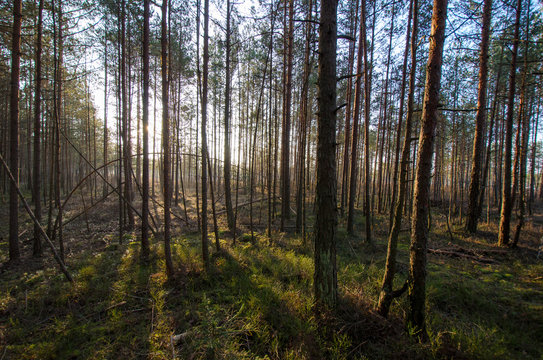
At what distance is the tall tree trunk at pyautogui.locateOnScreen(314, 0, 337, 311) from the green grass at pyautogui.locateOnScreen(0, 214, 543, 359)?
544 mm

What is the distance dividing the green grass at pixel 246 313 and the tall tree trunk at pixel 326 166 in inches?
21.4

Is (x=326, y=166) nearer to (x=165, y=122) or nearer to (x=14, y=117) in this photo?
(x=165, y=122)

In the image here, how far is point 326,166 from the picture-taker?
327cm

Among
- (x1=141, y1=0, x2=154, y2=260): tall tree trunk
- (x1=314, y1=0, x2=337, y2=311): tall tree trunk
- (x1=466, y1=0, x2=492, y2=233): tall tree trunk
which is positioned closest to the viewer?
(x1=314, y1=0, x2=337, y2=311): tall tree trunk

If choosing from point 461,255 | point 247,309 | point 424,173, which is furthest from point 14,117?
→ point 461,255

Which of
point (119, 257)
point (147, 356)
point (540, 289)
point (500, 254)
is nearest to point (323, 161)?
point (147, 356)

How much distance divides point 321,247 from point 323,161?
1.40 meters

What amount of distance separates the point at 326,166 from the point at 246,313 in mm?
2775

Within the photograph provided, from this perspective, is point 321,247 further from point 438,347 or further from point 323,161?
point 438,347

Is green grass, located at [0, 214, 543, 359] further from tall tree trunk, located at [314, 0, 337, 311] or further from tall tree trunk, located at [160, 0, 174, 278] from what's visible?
tall tree trunk, located at [160, 0, 174, 278]

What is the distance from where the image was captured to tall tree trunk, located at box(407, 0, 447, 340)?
9.42 feet

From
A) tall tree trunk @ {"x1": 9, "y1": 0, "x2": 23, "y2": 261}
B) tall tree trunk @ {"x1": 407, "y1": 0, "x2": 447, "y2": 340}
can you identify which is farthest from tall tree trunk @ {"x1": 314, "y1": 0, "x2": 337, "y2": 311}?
tall tree trunk @ {"x1": 9, "y1": 0, "x2": 23, "y2": 261}

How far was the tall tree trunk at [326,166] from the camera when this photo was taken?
10.6 ft

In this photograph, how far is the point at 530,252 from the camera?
6.91 meters
